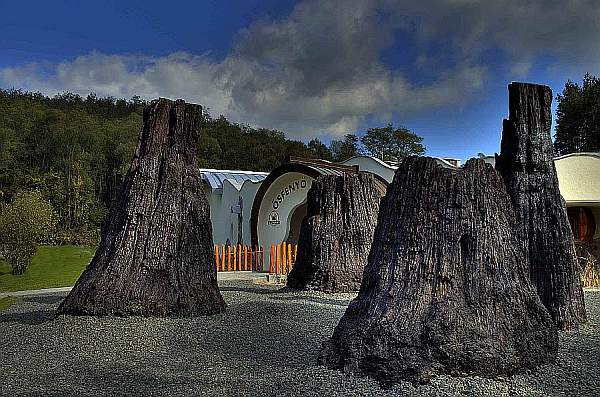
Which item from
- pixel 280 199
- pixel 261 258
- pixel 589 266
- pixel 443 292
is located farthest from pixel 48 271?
pixel 443 292

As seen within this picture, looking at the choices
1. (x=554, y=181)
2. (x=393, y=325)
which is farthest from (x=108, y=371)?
(x=554, y=181)

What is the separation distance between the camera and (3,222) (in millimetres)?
15133

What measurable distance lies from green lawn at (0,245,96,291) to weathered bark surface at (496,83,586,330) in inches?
429

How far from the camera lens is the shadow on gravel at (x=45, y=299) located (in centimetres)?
1006

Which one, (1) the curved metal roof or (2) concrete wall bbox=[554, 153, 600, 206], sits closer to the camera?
(2) concrete wall bbox=[554, 153, 600, 206]

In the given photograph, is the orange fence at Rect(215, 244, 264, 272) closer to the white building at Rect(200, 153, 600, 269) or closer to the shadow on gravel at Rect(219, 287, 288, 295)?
the white building at Rect(200, 153, 600, 269)

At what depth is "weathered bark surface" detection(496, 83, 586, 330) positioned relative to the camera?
717 cm

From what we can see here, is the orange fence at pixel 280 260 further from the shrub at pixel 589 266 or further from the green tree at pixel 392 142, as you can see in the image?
the green tree at pixel 392 142

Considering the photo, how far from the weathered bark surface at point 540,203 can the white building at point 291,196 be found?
361 inches

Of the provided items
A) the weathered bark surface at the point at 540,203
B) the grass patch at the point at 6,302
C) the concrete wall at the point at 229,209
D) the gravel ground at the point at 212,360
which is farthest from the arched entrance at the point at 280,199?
the gravel ground at the point at 212,360

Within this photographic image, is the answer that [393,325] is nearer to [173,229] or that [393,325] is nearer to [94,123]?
[173,229]

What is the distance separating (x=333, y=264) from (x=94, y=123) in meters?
31.4

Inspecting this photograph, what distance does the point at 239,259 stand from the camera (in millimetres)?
19344

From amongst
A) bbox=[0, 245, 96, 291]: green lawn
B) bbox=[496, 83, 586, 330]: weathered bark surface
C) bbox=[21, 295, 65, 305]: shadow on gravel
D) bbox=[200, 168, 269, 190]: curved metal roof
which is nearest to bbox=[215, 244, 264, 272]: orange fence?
bbox=[200, 168, 269, 190]: curved metal roof
